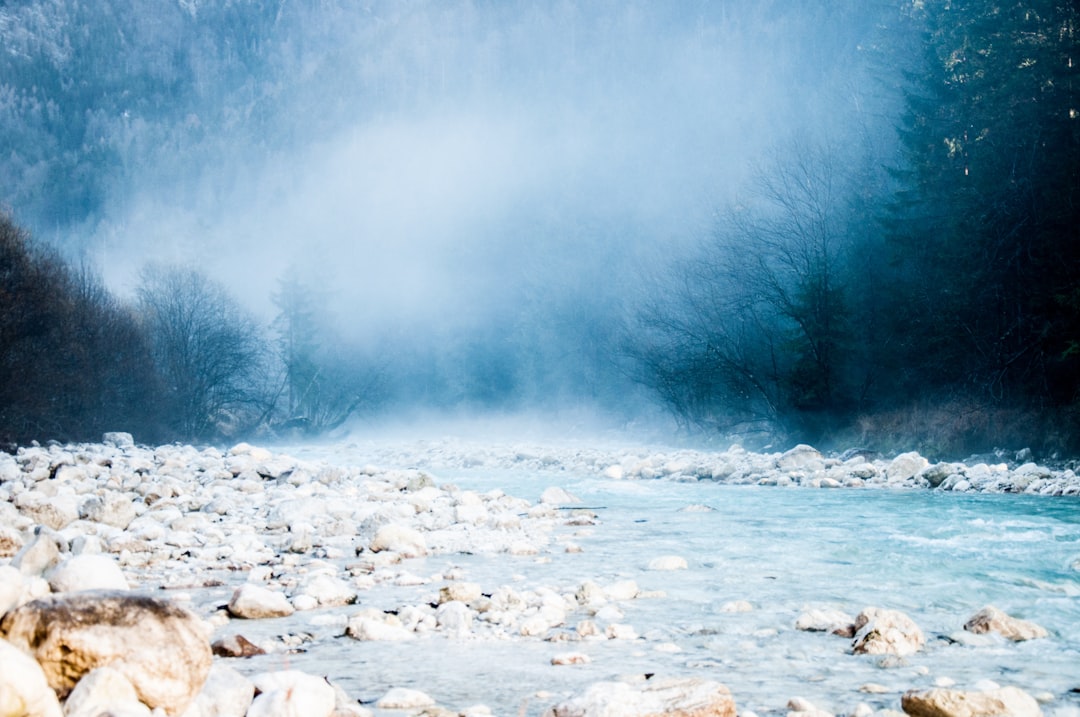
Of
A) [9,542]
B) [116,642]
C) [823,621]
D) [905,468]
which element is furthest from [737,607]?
[905,468]

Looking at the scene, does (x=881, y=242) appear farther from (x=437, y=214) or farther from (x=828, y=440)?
(x=437, y=214)

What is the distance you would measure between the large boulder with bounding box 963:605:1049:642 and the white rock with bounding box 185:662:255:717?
11.3 feet

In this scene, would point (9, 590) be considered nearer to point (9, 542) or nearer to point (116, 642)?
point (116, 642)

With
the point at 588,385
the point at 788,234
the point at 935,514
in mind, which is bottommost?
the point at 935,514

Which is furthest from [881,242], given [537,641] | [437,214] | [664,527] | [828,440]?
[437,214]

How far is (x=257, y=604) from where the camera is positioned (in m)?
4.25

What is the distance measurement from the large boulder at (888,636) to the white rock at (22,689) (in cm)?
317

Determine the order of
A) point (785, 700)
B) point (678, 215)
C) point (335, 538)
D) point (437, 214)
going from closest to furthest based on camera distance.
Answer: point (785, 700), point (335, 538), point (678, 215), point (437, 214)

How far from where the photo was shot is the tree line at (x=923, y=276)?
1625 cm

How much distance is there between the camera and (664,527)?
8.50 m

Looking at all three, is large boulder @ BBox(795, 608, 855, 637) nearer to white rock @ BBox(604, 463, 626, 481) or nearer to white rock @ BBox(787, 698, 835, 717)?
white rock @ BBox(787, 698, 835, 717)

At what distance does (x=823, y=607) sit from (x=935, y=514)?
17.5ft

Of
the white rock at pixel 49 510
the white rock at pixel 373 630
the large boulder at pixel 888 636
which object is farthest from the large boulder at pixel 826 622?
the white rock at pixel 49 510

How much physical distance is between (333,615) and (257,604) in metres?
0.41
